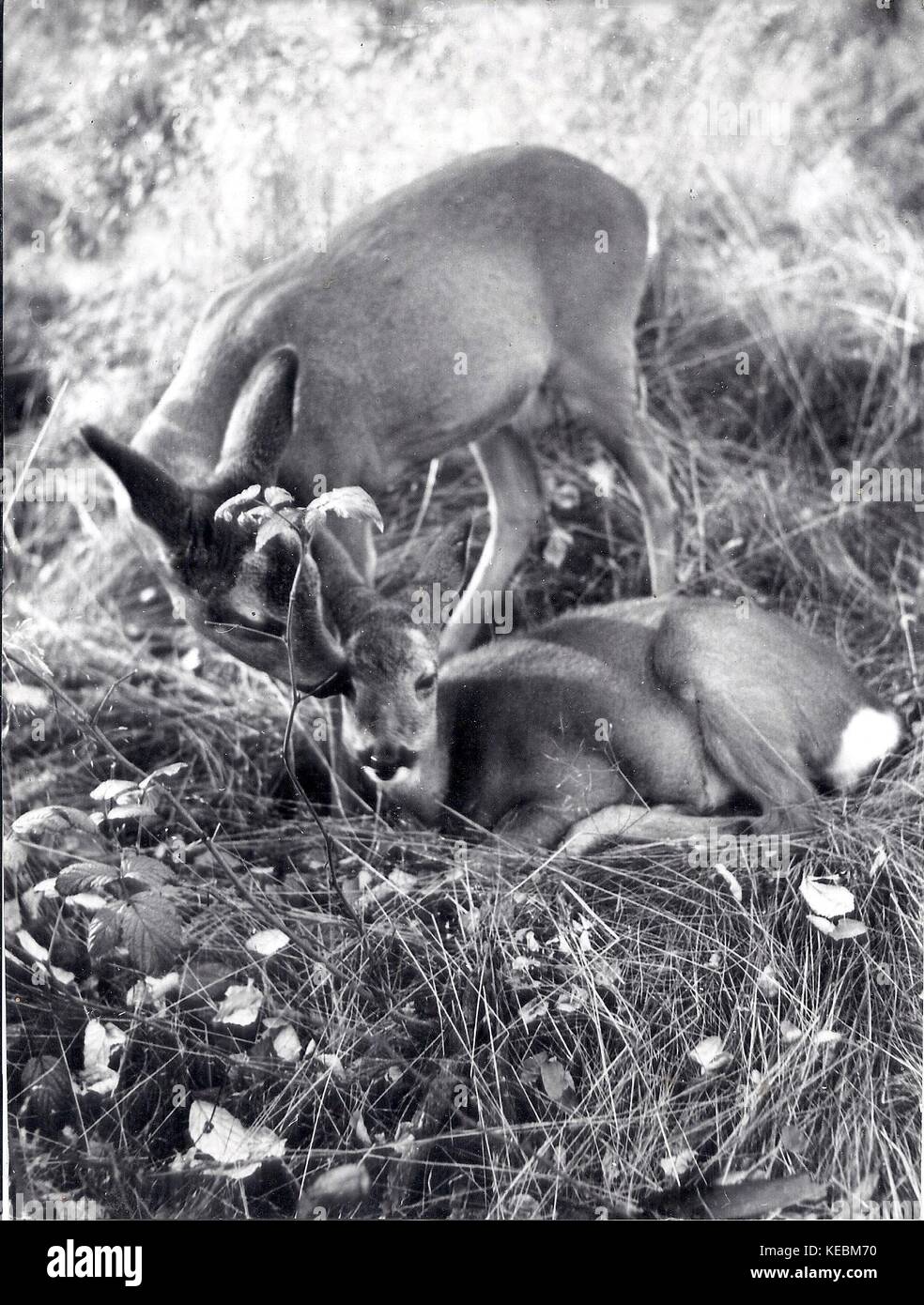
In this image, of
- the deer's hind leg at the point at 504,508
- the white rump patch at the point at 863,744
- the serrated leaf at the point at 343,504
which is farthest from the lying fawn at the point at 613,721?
the serrated leaf at the point at 343,504

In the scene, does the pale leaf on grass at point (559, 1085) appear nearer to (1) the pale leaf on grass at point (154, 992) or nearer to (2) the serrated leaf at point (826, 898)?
(2) the serrated leaf at point (826, 898)

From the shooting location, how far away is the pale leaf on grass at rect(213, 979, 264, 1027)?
3938 mm

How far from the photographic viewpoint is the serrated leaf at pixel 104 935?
372 centimetres

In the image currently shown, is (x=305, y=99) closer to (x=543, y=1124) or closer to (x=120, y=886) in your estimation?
(x=120, y=886)

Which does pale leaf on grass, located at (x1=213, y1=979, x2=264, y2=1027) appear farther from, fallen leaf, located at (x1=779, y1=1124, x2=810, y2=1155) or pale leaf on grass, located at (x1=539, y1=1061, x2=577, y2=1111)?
fallen leaf, located at (x1=779, y1=1124, x2=810, y2=1155)

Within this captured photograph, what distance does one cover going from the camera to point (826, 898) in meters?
3.98

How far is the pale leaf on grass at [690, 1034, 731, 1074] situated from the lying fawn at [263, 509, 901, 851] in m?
0.65

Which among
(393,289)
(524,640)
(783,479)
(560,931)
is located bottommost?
(560,931)

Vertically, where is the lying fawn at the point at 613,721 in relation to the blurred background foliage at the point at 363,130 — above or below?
below

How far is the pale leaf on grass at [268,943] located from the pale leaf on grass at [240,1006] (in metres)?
0.11

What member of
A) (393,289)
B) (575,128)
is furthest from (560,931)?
(575,128)

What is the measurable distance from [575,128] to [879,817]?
8.81ft

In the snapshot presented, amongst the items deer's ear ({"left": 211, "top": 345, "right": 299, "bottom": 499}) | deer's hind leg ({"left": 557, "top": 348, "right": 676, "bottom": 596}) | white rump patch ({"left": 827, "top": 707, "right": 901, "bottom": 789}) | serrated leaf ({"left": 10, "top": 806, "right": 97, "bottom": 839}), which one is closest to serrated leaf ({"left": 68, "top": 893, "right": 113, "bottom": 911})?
serrated leaf ({"left": 10, "top": 806, "right": 97, "bottom": 839})

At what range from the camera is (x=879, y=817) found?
Result: 420 cm
